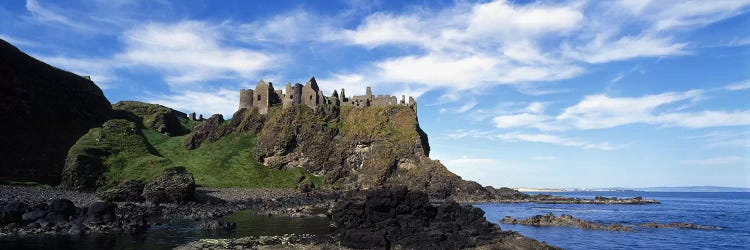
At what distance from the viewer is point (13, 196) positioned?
54812 mm

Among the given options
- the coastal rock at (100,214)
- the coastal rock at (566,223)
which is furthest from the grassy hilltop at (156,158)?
the coastal rock at (566,223)

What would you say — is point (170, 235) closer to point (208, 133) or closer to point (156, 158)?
point (156, 158)

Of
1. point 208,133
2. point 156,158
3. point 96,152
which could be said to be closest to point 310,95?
point 208,133

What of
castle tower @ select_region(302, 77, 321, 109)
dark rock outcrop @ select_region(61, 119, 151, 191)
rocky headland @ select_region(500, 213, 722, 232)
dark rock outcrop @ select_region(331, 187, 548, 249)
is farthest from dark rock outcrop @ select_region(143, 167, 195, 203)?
castle tower @ select_region(302, 77, 321, 109)

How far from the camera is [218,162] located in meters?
111

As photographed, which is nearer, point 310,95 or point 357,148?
point 357,148

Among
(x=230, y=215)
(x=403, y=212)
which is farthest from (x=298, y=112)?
(x=403, y=212)

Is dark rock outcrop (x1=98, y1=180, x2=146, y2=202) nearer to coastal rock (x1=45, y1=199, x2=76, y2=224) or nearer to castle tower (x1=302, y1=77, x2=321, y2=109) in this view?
coastal rock (x1=45, y1=199, x2=76, y2=224)

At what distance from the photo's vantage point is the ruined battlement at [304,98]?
426 feet

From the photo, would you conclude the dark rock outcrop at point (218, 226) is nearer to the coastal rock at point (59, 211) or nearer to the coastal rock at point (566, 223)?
the coastal rock at point (59, 211)

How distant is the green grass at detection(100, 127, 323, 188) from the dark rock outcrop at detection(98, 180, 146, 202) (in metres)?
14.8

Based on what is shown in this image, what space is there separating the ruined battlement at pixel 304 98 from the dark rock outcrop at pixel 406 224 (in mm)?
86061

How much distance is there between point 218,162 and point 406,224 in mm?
82588

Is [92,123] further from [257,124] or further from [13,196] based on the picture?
[13,196]
